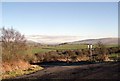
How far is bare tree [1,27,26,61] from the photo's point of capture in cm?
3022

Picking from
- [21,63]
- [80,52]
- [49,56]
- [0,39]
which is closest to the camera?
[0,39]

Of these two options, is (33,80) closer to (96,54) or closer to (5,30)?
(5,30)

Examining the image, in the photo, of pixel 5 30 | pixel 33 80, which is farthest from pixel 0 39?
pixel 33 80

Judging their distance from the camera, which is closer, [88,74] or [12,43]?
[88,74]

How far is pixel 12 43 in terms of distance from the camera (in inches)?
1236

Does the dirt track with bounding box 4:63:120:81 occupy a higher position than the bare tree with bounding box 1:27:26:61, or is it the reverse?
the bare tree with bounding box 1:27:26:61

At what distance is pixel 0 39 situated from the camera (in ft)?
96.9

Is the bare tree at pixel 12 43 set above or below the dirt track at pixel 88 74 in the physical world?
above

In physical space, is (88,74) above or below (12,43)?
below

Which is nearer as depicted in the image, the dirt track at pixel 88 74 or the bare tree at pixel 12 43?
the dirt track at pixel 88 74

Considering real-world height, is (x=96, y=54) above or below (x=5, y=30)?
below

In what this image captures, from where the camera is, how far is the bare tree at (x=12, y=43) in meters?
30.2

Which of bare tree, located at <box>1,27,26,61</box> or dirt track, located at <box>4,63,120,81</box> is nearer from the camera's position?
dirt track, located at <box>4,63,120,81</box>

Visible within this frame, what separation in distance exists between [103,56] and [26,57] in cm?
1196
